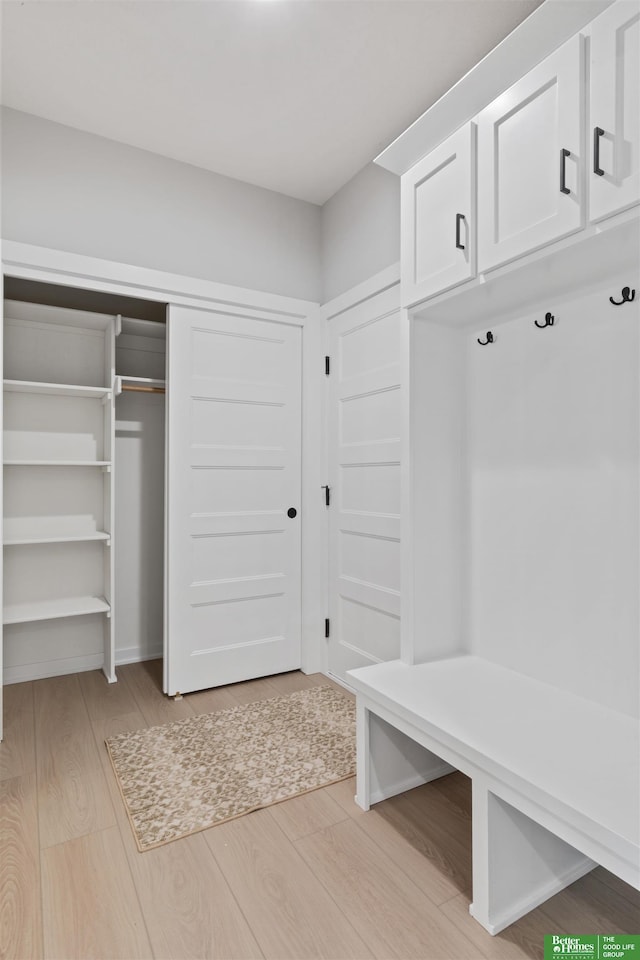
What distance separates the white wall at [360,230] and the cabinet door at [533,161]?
0.98 m

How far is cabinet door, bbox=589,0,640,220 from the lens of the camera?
127cm

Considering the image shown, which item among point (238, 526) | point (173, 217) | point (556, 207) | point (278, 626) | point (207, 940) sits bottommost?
point (207, 940)

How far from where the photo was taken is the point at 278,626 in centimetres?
310

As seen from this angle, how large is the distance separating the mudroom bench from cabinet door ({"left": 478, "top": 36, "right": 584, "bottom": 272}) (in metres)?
1.36

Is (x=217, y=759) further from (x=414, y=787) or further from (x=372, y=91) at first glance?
(x=372, y=91)

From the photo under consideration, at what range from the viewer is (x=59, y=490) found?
3.06m

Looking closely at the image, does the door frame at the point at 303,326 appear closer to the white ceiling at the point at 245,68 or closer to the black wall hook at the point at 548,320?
the white ceiling at the point at 245,68

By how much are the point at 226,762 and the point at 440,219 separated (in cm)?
221

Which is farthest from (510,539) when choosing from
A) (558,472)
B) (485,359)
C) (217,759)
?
(217,759)

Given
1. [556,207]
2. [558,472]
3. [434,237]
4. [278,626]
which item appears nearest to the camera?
[556,207]

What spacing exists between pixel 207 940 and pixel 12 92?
3.22 m

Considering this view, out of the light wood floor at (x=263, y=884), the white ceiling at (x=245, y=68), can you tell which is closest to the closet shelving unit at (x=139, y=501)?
the white ceiling at (x=245, y=68)

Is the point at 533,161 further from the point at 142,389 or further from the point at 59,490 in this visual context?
the point at 59,490

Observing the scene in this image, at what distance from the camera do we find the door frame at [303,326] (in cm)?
262
